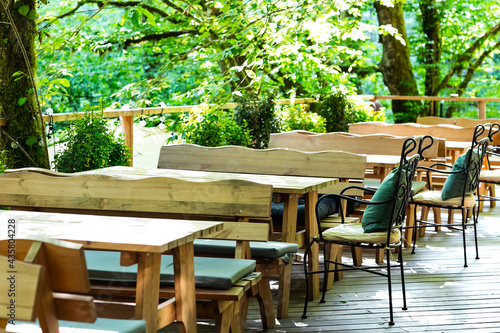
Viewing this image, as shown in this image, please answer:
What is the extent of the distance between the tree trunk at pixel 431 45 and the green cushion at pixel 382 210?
12.5 metres

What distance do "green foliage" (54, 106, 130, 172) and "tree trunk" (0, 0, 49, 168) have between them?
0.19 m

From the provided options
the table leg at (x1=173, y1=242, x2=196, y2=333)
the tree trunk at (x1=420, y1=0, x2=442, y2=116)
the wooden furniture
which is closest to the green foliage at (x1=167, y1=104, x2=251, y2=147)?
the wooden furniture

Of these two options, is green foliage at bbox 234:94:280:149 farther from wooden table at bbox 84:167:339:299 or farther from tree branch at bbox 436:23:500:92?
tree branch at bbox 436:23:500:92

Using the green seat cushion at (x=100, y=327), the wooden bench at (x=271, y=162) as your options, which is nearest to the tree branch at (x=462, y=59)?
the wooden bench at (x=271, y=162)

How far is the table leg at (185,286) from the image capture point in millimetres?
2543

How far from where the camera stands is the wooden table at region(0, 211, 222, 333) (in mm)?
2230

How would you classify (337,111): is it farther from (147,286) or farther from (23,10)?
(147,286)

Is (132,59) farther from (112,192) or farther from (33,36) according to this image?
(112,192)

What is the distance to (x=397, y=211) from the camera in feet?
12.6

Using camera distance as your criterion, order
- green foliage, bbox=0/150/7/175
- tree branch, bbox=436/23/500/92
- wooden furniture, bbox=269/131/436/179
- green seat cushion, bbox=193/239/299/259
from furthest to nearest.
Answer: tree branch, bbox=436/23/500/92
wooden furniture, bbox=269/131/436/179
green foliage, bbox=0/150/7/175
green seat cushion, bbox=193/239/299/259

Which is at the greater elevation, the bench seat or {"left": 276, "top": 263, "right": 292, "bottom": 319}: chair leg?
the bench seat

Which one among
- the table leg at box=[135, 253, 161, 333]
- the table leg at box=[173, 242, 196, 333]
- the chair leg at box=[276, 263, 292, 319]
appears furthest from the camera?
the chair leg at box=[276, 263, 292, 319]

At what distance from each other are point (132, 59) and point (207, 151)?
12.1 m

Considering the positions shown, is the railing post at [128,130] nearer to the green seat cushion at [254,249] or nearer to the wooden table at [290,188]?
the wooden table at [290,188]
